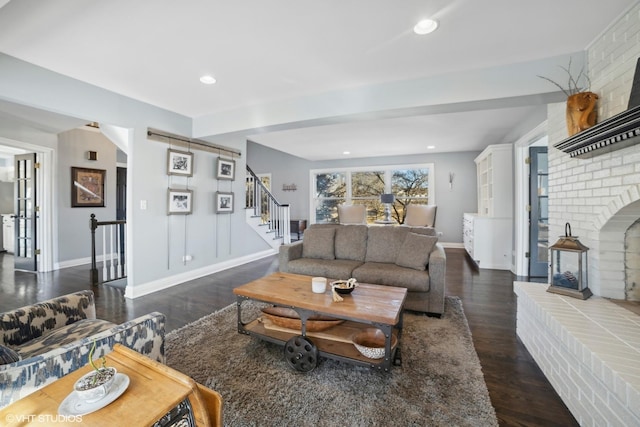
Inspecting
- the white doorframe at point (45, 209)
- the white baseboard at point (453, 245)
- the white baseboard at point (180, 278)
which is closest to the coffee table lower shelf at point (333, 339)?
the white baseboard at point (180, 278)

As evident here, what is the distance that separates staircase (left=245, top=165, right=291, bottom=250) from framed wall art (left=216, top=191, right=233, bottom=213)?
559 millimetres

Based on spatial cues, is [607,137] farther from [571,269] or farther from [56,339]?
[56,339]

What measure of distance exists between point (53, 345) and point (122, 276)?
10.8 feet

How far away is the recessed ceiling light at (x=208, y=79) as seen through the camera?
9.45 ft

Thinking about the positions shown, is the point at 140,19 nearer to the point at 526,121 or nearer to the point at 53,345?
the point at 53,345

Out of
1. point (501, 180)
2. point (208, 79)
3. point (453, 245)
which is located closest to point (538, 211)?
point (501, 180)

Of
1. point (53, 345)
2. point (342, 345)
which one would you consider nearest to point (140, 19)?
point (53, 345)

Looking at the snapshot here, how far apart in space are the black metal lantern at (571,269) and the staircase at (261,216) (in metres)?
4.52

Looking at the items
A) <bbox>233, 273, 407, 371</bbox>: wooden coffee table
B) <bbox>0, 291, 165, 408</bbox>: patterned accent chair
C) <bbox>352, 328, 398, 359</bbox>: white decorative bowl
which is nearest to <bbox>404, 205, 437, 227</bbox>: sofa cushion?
<bbox>233, 273, 407, 371</bbox>: wooden coffee table

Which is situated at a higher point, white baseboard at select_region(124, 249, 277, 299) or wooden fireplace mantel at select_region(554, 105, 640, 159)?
wooden fireplace mantel at select_region(554, 105, 640, 159)

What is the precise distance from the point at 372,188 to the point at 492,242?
357 centimetres

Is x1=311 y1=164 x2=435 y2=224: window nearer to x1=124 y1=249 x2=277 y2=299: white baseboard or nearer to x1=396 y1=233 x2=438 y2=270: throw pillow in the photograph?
x1=124 y1=249 x2=277 y2=299: white baseboard

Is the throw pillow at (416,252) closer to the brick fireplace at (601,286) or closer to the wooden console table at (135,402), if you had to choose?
the brick fireplace at (601,286)

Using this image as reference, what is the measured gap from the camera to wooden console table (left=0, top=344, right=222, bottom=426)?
2.59 ft
